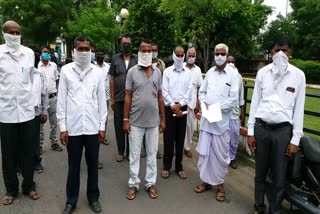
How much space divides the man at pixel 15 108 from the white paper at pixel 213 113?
236cm

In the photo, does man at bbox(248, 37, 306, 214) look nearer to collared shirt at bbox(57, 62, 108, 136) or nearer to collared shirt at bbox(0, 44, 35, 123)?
collared shirt at bbox(57, 62, 108, 136)

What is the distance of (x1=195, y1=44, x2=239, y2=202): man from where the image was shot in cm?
492

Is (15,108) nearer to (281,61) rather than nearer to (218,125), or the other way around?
(218,125)

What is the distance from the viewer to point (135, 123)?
4836 mm

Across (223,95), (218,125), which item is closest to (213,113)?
(218,125)

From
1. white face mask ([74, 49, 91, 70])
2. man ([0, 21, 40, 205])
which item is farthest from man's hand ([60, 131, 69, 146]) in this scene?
white face mask ([74, 49, 91, 70])

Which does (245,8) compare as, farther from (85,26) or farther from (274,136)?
(274,136)

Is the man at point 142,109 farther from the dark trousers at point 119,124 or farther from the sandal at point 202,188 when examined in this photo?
the dark trousers at point 119,124

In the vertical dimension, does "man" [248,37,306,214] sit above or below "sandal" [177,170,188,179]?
above

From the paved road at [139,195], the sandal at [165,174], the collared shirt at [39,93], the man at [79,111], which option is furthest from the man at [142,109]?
the collared shirt at [39,93]

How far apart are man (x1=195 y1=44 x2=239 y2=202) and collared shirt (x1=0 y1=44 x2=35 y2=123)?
2466 millimetres

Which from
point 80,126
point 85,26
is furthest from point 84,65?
point 85,26

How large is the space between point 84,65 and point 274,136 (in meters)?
2.42

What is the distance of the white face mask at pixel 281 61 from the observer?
3.99 m
